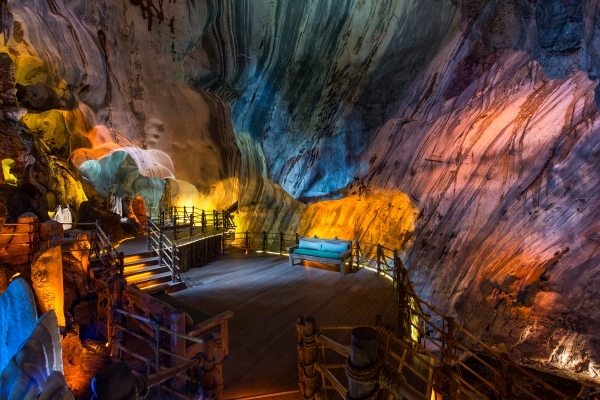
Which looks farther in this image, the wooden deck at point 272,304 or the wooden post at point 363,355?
the wooden deck at point 272,304

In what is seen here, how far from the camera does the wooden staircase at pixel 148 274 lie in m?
7.86

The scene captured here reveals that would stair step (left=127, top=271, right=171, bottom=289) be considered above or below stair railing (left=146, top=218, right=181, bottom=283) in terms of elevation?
below

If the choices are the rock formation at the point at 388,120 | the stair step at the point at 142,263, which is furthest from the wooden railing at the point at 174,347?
the rock formation at the point at 388,120

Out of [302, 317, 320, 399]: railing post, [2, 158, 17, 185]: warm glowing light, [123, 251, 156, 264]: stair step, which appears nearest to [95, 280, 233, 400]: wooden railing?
[302, 317, 320, 399]: railing post

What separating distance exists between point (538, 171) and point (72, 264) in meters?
13.9

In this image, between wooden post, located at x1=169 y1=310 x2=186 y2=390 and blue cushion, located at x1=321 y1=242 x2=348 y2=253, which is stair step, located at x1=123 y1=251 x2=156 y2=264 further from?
blue cushion, located at x1=321 y1=242 x2=348 y2=253

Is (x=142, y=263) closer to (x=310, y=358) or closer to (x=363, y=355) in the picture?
(x=310, y=358)

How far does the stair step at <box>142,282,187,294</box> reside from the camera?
7766 mm

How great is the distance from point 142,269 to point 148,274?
9.9 inches

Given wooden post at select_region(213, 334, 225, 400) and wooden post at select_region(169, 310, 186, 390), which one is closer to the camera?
wooden post at select_region(213, 334, 225, 400)

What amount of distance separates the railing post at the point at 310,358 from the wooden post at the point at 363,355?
4.06 feet

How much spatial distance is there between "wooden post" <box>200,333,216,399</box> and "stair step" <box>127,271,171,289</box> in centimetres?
528

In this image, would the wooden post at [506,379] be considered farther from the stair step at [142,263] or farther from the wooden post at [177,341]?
the stair step at [142,263]

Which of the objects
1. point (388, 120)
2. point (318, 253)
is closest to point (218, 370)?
point (318, 253)
